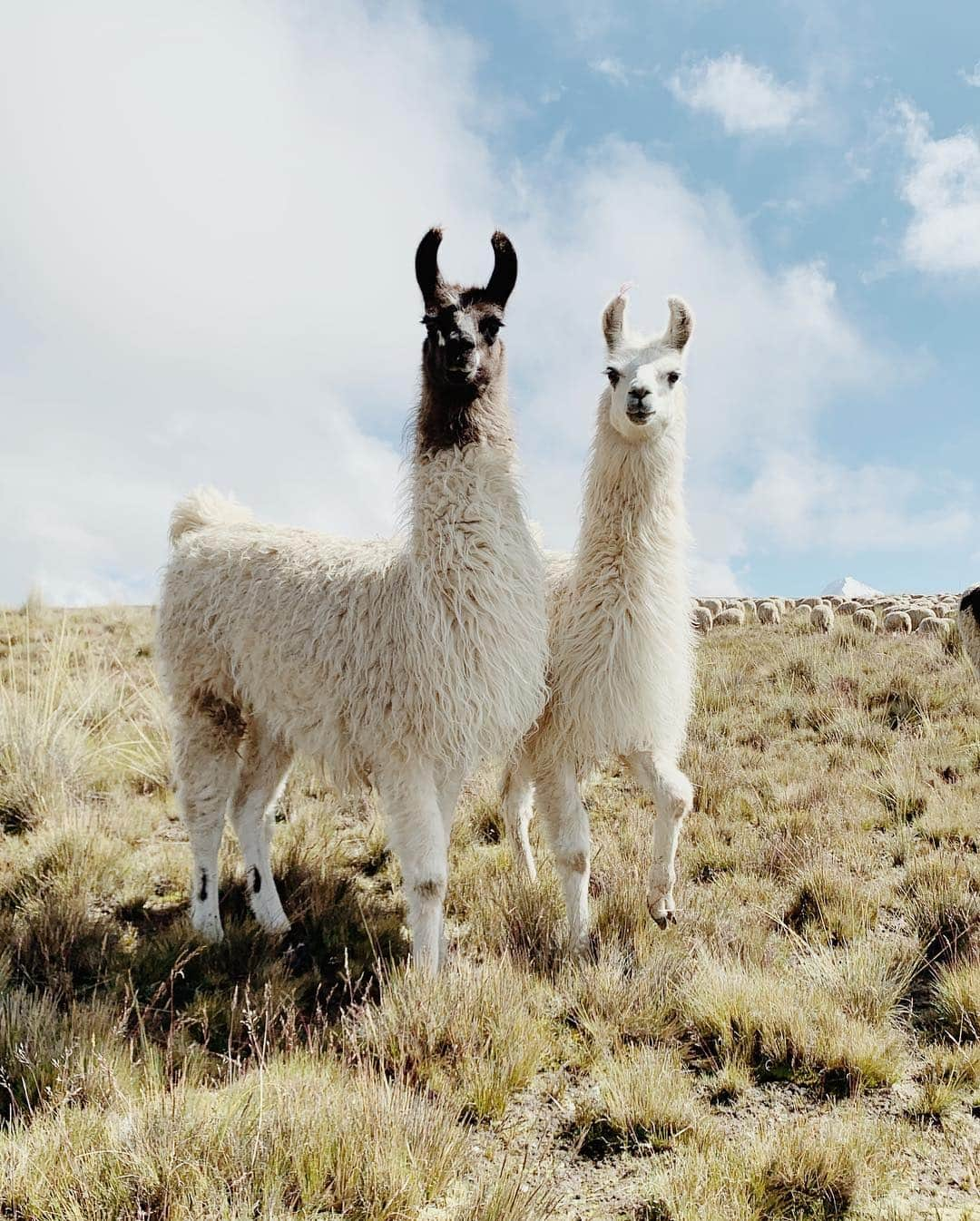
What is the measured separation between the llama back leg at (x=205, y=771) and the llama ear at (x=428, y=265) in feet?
7.46

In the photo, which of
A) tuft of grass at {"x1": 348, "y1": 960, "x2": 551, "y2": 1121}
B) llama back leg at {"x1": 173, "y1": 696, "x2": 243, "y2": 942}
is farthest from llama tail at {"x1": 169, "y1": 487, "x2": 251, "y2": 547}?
tuft of grass at {"x1": 348, "y1": 960, "x2": 551, "y2": 1121}

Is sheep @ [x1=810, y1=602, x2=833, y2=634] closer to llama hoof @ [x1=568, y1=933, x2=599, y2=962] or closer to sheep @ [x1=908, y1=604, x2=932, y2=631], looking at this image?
sheep @ [x1=908, y1=604, x2=932, y2=631]

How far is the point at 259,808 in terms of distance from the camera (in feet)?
14.2

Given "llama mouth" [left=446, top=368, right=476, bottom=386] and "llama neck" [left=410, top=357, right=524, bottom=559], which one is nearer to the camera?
"llama mouth" [left=446, top=368, right=476, bottom=386]

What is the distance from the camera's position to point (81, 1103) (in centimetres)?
246

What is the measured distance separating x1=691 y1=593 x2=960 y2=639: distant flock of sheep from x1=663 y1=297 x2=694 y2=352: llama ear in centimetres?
820

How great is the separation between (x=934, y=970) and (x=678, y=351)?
9.68 ft

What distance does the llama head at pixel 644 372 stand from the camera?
11.4ft

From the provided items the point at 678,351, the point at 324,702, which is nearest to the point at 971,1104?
the point at 324,702

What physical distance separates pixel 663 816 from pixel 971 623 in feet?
6.06

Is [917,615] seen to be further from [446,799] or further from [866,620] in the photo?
[446,799]

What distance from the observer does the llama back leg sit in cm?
413

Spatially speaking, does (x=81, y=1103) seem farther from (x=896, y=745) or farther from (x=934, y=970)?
(x=896, y=745)

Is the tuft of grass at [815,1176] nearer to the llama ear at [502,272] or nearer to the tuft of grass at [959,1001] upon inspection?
the tuft of grass at [959,1001]
